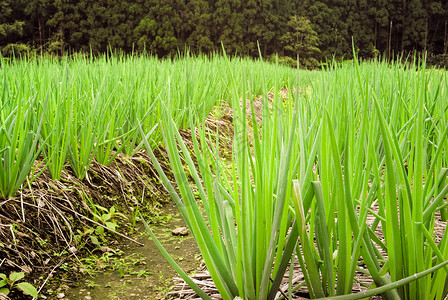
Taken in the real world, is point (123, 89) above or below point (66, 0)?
below

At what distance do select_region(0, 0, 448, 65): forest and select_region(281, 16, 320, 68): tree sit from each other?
0.13 ft

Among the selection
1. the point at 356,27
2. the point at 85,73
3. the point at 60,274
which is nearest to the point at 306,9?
the point at 356,27

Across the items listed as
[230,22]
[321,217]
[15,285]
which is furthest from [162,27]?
[321,217]

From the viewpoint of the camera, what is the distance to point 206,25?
1505cm

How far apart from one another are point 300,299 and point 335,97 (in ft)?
1.67

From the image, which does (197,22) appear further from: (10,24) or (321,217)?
(321,217)

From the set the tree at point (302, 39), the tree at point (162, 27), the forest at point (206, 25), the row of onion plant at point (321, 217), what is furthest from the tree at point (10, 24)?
the row of onion plant at point (321, 217)

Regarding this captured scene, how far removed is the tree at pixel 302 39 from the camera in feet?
50.6

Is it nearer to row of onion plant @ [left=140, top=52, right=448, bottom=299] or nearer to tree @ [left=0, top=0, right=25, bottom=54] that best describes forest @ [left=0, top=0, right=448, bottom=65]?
tree @ [left=0, top=0, right=25, bottom=54]

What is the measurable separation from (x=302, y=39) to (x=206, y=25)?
4.08 metres

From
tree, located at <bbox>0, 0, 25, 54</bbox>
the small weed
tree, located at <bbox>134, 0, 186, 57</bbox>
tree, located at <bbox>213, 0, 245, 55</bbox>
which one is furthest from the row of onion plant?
tree, located at <bbox>213, 0, 245, 55</bbox>

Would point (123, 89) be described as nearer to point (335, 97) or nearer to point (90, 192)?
point (90, 192)

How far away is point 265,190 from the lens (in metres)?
0.67

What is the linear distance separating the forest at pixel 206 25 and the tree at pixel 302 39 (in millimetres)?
39
